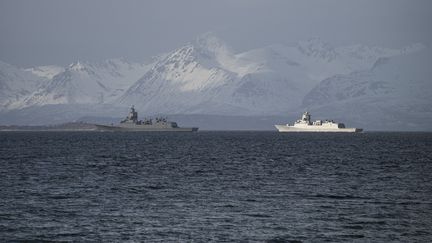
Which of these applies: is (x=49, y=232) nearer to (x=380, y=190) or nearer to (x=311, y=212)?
(x=311, y=212)

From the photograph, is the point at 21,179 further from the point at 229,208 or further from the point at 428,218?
the point at 428,218

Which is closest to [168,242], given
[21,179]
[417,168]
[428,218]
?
[428,218]

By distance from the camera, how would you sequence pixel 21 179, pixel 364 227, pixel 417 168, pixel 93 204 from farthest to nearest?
pixel 417 168 < pixel 21 179 < pixel 93 204 < pixel 364 227

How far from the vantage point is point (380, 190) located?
257 feet

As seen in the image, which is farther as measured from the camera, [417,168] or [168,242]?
[417,168]

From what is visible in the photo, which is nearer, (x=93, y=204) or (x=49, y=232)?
(x=49, y=232)

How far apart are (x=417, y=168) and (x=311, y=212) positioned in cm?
4792

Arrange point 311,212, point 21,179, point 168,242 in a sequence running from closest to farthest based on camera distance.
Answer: point 168,242 → point 311,212 → point 21,179

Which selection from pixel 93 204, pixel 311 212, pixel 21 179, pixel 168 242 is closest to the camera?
pixel 168 242

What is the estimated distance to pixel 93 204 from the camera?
6744 centimetres

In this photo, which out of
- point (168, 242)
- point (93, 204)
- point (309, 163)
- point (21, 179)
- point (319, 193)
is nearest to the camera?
point (168, 242)

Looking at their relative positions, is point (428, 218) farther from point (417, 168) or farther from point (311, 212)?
point (417, 168)

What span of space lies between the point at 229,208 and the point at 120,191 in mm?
14701

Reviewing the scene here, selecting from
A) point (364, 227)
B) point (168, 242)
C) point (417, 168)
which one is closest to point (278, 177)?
point (417, 168)
